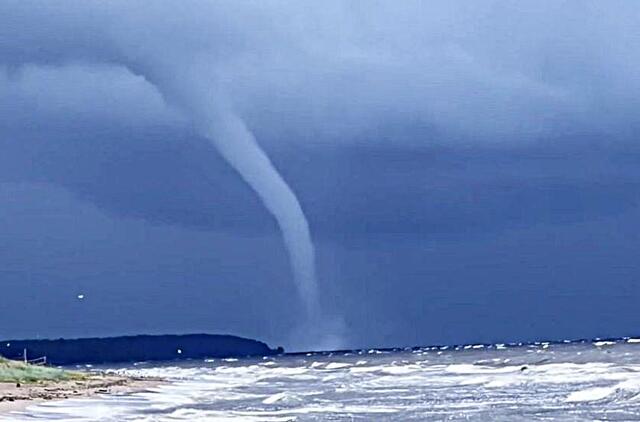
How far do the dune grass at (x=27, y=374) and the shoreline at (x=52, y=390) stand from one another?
0.96 m

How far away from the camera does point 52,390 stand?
5816cm

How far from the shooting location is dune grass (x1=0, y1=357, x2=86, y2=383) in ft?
210

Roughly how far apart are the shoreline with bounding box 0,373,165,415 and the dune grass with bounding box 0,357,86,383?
965mm

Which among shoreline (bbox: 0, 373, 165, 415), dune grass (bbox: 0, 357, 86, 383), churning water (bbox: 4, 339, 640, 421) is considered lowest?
churning water (bbox: 4, 339, 640, 421)

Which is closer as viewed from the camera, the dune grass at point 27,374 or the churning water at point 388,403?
the churning water at point 388,403

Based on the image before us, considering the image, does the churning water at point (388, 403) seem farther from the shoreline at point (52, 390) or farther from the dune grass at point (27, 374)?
the dune grass at point (27, 374)

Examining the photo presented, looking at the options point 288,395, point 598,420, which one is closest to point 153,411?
point 288,395

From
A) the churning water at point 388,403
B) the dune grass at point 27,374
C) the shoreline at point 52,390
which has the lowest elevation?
the churning water at point 388,403

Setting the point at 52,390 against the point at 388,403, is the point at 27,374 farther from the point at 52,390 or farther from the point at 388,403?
the point at 388,403

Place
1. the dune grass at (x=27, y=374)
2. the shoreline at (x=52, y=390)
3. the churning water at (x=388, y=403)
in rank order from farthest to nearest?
the dune grass at (x=27, y=374) → the shoreline at (x=52, y=390) → the churning water at (x=388, y=403)

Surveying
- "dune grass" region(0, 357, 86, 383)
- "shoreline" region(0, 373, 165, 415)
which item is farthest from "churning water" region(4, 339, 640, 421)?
"dune grass" region(0, 357, 86, 383)

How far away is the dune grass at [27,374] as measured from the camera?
64062 mm

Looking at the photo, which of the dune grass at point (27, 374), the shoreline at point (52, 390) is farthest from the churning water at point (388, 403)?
the dune grass at point (27, 374)

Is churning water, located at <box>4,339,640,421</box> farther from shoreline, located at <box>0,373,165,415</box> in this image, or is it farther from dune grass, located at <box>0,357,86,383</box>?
dune grass, located at <box>0,357,86,383</box>
